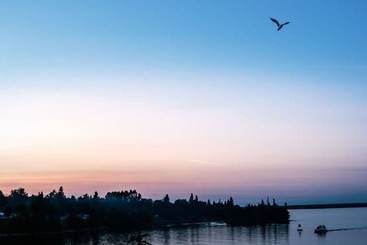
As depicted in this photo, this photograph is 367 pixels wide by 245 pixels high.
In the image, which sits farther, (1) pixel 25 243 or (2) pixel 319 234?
(2) pixel 319 234

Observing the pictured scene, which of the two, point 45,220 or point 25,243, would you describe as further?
point 45,220

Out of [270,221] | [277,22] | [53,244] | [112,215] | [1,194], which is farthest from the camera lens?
[270,221]

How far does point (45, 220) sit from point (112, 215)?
2463 cm

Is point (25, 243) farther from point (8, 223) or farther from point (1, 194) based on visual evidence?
point (1, 194)

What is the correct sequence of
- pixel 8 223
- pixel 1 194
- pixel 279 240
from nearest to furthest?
pixel 279 240 < pixel 8 223 < pixel 1 194

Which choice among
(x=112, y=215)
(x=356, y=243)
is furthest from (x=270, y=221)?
(x=356, y=243)

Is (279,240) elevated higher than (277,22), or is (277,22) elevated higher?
(277,22)

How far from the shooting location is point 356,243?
9500 cm

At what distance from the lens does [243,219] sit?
190 m

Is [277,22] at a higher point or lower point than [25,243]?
higher

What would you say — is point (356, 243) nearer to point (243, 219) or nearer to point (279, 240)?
point (279, 240)

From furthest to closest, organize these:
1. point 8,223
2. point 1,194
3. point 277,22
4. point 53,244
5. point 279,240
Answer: point 1,194 < point 8,223 < point 279,240 < point 53,244 < point 277,22

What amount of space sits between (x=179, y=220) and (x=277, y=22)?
540ft

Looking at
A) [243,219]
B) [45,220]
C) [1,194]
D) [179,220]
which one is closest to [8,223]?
[45,220]
